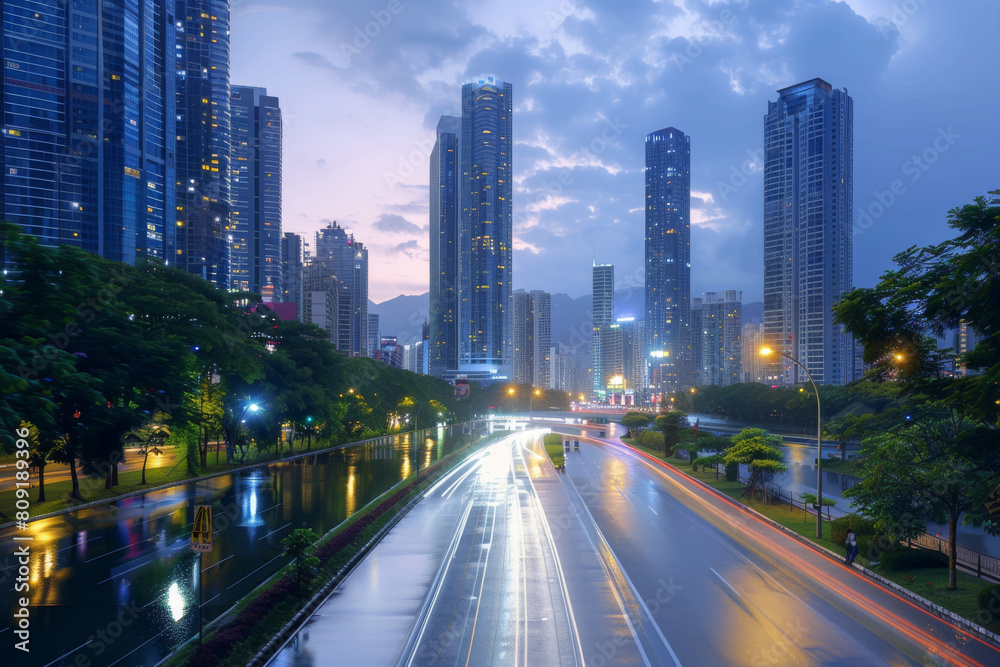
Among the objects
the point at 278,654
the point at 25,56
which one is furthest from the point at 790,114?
the point at 278,654

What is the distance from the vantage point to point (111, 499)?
33.5m

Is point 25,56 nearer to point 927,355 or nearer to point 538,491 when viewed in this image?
point 538,491

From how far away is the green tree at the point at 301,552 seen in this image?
1839 cm

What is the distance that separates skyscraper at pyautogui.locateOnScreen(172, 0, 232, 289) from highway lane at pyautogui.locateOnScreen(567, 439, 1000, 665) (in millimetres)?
170283

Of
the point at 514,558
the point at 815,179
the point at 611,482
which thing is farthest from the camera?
the point at 815,179

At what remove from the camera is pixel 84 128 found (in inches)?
4493

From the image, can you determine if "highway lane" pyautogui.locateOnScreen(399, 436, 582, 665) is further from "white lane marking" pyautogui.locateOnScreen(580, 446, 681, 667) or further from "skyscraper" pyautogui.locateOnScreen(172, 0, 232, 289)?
"skyscraper" pyautogui.locateOnScreen(172, 0, 232, 289)

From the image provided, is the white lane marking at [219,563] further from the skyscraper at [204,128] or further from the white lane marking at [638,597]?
the skyscraper at [204,128]

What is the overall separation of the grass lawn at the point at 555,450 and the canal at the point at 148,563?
1721 centimetres

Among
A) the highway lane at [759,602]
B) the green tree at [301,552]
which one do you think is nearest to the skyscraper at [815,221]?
the highway lane at [759,602]

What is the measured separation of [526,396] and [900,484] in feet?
556

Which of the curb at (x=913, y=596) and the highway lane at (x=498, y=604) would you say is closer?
the highway lane at (x=498, y=604)

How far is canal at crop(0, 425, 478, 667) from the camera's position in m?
15.2

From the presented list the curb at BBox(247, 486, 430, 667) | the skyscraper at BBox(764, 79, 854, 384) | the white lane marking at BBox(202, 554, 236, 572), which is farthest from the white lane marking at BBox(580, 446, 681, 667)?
the skyscraper at BBox(764, 79, 854, 384)
